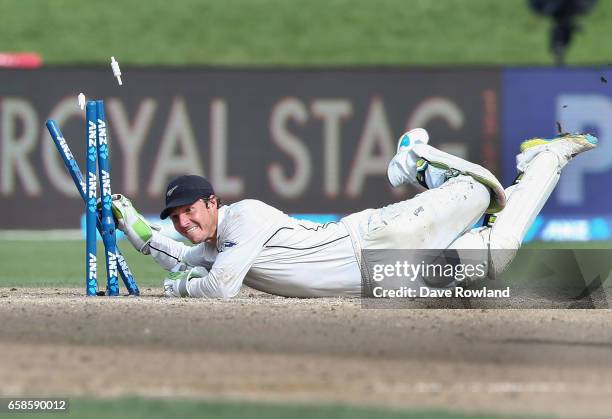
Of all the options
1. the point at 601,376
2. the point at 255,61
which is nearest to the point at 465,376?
the point at 601,376

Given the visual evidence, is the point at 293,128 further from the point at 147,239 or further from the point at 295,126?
the point at 147,239

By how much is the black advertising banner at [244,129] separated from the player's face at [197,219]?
822cm

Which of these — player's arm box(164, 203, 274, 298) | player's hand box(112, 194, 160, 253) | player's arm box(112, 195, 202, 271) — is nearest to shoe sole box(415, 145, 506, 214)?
player's arm box(164, 203, 274, 298)

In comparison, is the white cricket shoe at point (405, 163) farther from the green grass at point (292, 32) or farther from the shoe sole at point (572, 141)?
the green grass at point (292, 32)

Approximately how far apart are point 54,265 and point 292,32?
11802mm

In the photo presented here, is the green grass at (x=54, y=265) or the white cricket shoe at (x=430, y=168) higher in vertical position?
the white cricket shoe at (x=430, y=168)

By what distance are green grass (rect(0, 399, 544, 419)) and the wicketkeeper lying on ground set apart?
2.98 metres

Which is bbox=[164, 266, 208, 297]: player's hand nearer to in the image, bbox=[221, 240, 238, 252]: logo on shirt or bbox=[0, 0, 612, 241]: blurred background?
bbox=[221, 240, 238, 252]: logo on shirt

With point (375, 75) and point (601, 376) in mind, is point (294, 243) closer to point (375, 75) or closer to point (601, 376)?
point (601, 376)

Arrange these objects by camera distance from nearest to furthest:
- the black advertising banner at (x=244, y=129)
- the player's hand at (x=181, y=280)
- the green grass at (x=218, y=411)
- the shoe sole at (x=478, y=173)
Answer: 1. the green grass at (x=218, y=411)
2. the player's hand at (x=181, y=280)
3. the shoe sole at (x=478, y=173)
4. the black advertising banner at (x=244, y=129)

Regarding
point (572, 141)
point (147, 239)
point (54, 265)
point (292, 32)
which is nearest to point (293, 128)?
point (54, 265)

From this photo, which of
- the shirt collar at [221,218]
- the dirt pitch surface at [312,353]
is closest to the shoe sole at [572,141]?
the dirt pitch surface at [312,353]

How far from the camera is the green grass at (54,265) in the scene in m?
11.4

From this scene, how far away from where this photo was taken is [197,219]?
8.41 meters
